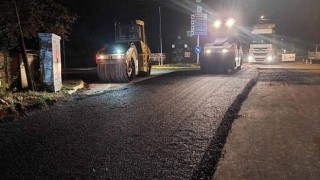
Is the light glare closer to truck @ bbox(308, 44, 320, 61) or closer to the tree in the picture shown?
the tree

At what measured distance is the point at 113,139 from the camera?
6.70 m

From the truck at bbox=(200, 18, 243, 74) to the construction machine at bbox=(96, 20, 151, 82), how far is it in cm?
410

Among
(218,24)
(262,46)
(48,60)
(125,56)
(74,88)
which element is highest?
(218,24)

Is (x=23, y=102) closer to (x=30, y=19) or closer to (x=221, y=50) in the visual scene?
(x=30, y=19)

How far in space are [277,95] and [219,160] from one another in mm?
7655

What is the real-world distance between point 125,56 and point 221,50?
7.49 meters

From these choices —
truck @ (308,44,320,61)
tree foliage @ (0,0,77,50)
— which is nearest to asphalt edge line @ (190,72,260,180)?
tree foliage @ (0,0,77,50)

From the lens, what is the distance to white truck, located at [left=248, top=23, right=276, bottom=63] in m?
34.6

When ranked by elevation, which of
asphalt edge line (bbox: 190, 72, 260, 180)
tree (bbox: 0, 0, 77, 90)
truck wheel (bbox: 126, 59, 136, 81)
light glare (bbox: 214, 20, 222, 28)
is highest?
light glare (bbox: 214, 20, 222, 28)

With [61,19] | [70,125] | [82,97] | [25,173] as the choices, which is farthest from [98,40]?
[25,173]

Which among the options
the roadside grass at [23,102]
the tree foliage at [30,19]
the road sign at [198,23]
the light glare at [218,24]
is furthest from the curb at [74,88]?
the road sign at [198,23]

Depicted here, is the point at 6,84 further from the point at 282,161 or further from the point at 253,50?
the point at 253,50

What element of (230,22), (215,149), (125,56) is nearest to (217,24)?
(230,22)

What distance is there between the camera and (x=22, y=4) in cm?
1309
